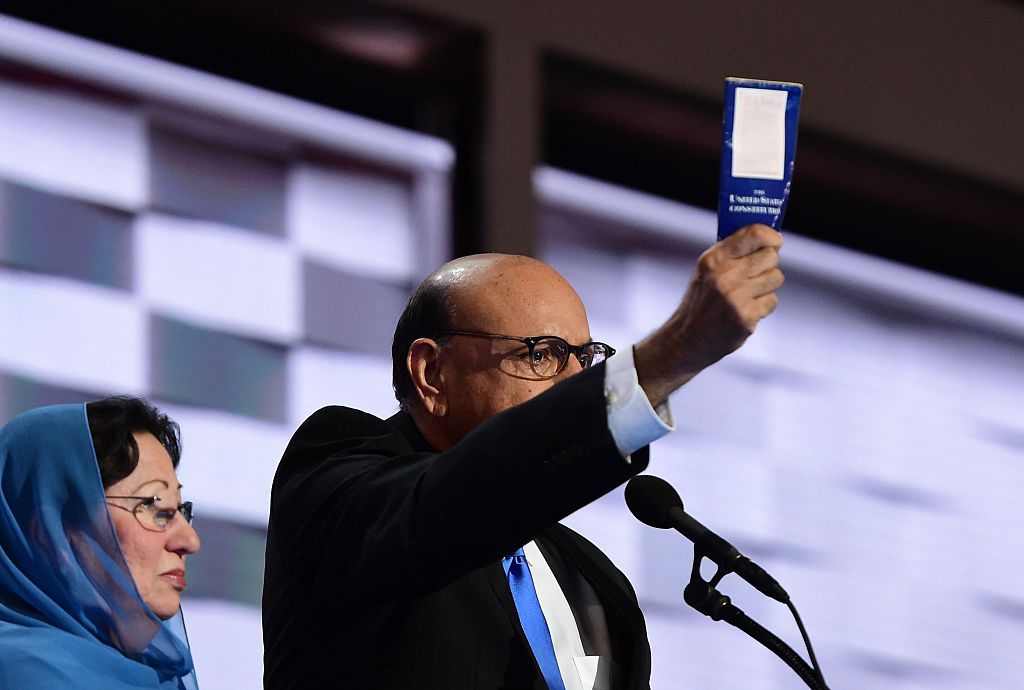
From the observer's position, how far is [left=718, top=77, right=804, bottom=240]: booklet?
147 cm

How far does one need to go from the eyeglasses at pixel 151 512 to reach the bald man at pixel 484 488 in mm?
537

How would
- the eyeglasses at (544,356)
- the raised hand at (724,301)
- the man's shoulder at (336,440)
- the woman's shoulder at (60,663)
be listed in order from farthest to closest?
the woman's shoulder at (60,663) → the eyeglasses at (544,356) → the man's shoulder at (336,440) → the raised hand at (724,301)

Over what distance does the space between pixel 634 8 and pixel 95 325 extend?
183cm

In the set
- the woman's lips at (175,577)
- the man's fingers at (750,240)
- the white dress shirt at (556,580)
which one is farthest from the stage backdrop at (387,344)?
the man's fingers at (750,240)

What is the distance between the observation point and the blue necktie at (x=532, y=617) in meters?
1.82

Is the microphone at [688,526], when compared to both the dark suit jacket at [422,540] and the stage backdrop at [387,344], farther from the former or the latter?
the stage backdrop at [387,344]

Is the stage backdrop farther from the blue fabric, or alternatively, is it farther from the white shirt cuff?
the white shirt cuff

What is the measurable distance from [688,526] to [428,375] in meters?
0.43

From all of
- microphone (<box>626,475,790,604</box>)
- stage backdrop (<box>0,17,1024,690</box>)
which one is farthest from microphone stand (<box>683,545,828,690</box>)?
stage backdrop (<box>0,17,1024,690</box>)

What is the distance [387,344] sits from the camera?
141 inches

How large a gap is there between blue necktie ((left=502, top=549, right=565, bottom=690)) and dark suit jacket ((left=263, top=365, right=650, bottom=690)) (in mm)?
15

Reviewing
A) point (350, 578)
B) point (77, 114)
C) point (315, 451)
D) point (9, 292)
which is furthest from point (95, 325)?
point (350, 578)

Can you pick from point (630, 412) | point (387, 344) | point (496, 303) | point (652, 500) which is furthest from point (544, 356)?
point (387, 344)

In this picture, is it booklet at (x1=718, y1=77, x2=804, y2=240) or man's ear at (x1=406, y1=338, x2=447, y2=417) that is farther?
man's ear at (x1=406, y1=338, x2=447, y2=417)
